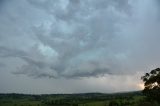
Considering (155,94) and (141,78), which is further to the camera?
(141,78)

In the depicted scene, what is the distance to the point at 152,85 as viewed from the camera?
125 m

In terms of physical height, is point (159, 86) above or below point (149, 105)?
above

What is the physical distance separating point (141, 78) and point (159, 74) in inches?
387

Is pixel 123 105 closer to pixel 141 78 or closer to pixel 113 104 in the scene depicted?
pixel 113 104

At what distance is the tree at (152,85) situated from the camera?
120 metres

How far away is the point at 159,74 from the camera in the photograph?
124m

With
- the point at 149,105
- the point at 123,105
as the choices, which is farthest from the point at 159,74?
the point at 123,105

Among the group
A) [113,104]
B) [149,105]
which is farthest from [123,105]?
[149,105]

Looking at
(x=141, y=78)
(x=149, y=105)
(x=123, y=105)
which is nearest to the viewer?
(x=149, y=105)

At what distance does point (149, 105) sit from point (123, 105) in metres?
85.3

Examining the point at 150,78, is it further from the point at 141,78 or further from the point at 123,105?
the point at 123,105

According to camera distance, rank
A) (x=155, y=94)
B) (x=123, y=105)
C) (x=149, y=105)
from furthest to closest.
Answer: (x=123, y=105) → (x=155, y=94) → (x=149, y=105)

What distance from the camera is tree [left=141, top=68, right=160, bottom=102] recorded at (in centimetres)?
12018

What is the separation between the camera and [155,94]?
119812mm
